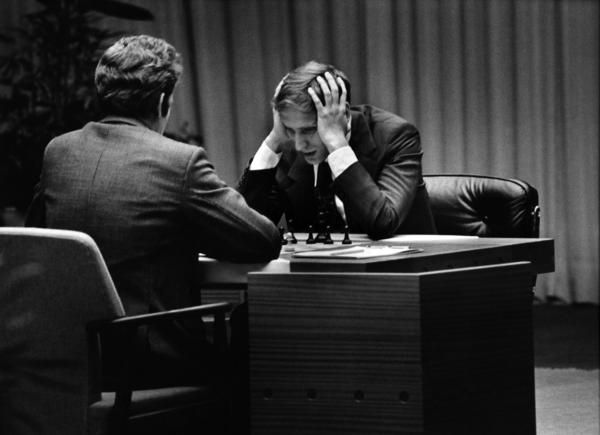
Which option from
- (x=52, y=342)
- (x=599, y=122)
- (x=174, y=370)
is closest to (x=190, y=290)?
(x=174, y=370)

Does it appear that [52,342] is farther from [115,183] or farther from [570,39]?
[570,39]

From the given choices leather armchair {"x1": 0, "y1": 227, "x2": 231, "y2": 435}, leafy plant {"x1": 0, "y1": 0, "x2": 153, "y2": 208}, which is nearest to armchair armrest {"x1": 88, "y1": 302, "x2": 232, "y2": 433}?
leather armchair {"x1": 0, "y1": 227, "x2": 231, "y2": 435}

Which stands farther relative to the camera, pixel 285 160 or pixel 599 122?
pixel 599 122

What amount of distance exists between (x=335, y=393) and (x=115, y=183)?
0.74m

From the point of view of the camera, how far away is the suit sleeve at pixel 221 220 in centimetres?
237

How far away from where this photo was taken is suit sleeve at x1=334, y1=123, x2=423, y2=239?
297 centimetres

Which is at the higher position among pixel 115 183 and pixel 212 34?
pixel 212 34

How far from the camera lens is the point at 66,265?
2.20 m

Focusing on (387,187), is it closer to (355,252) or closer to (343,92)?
(343,92)

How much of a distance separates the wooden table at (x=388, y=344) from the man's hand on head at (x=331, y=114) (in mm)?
633

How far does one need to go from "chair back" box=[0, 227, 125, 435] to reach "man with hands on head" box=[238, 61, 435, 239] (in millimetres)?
1015

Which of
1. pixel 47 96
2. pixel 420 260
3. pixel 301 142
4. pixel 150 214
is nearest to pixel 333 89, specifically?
pixel 301 142

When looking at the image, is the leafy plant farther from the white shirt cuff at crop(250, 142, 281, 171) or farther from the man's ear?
the man's ear

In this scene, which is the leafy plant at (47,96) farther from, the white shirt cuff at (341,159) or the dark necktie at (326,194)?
the white shirt cuff at (341,159)
